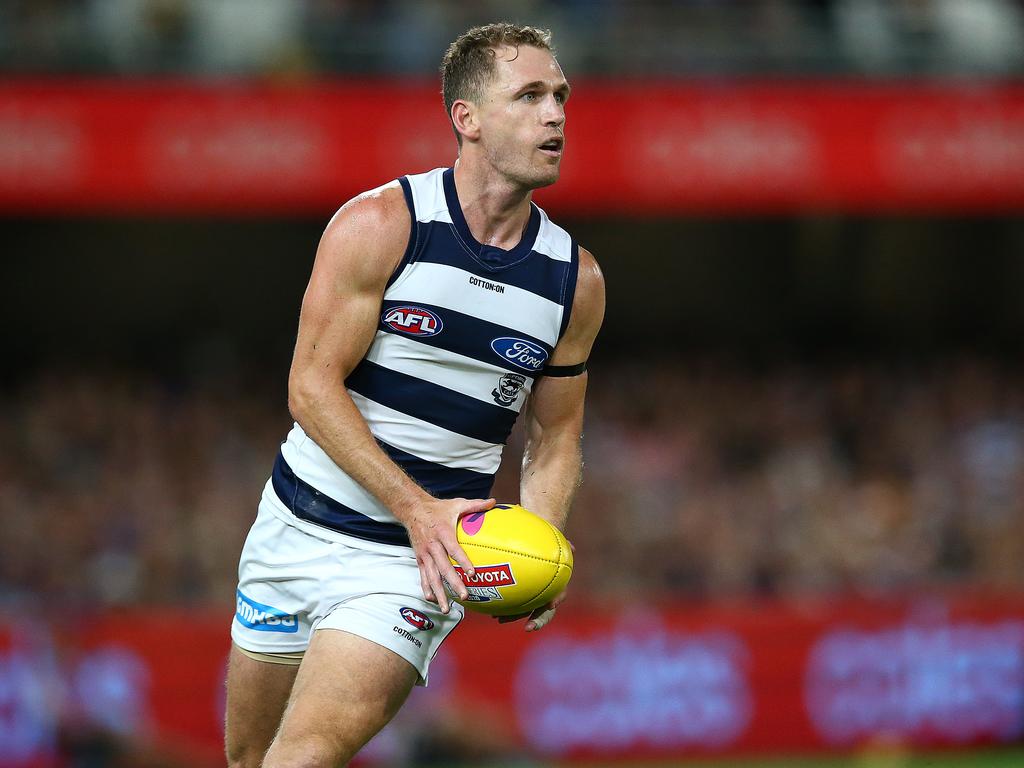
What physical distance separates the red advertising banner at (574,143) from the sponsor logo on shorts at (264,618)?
7.70 m

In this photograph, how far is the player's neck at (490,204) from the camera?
457 centimetres

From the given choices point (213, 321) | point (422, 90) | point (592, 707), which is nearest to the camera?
point (592, 707)

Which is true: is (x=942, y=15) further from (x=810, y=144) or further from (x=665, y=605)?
(x=665, y=605)

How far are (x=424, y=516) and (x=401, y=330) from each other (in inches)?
22.6

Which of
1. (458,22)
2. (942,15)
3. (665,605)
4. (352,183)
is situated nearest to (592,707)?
(665,605)

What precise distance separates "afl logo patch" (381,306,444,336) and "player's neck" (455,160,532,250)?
0.29m

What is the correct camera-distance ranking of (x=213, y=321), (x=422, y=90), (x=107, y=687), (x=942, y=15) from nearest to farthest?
(x=107, y=687) → (x=422, y=90) → (x=942, y=15) → (x=213, y=321)

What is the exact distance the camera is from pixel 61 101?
11.8m

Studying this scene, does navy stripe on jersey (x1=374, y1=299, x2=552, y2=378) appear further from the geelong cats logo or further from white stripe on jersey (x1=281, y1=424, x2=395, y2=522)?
white stripe on jersey (x1=281, y1=424, x2=395, y2=522)

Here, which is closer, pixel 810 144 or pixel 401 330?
pixel 401 330

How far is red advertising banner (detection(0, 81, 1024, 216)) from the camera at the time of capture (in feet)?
39.2

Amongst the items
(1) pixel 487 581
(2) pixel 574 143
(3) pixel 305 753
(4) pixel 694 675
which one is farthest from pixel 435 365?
(2) pixel 574 143

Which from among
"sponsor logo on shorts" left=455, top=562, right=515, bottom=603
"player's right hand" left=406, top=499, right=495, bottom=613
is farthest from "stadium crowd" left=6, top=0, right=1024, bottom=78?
"sponsor logo on shorts" left=455, top=562, right=515, bottom=603

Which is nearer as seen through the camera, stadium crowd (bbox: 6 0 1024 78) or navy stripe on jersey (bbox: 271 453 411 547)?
navy stripe on jersey (bbox: 271 453 411 547)
